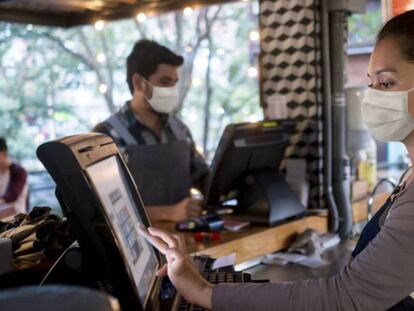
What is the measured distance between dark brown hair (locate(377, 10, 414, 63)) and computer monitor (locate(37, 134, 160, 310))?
0.64 meters

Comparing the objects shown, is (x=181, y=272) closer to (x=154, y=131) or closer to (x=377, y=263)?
(x=377, y=263)

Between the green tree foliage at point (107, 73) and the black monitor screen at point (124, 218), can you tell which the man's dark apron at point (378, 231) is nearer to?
the black monitor screen at point (124, 218)

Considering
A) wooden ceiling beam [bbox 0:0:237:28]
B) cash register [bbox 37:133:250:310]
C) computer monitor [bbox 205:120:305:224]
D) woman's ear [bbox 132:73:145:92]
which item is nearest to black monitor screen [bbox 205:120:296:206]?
computer monitor [bbox 205:120:305:224]

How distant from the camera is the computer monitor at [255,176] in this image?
7.85 ft

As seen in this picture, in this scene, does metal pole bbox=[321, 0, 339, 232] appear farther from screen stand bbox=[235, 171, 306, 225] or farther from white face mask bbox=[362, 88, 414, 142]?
white face mask bbox=[362, 88, 414, 142]

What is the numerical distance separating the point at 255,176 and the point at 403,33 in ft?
4.99

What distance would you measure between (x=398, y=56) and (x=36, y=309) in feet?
3.09

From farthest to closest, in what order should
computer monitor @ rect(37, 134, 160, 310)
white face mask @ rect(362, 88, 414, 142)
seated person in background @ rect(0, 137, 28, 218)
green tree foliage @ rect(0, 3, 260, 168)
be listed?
green tree foliage @ rect(0, 3, 260, 168) < seated person in background @ rect(0, 137, 28, 218) < white face mask @ rect(362, 88, 414, 142) < computer monitor @ rect(37, 134, 160, 310)

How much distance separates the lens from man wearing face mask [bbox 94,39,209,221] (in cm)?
287

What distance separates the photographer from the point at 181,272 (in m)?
1.12

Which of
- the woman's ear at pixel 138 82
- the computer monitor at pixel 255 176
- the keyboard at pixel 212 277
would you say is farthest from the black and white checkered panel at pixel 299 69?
the keyboard at pixel 212 277

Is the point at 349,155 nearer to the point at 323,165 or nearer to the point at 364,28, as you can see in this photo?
the point at 323,165

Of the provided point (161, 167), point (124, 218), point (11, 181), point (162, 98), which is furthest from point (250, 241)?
point (11, 181)

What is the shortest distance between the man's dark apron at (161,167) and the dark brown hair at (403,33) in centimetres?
185
